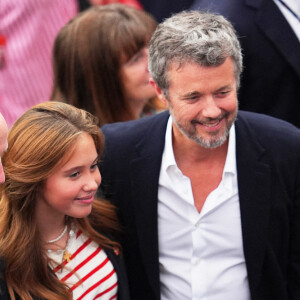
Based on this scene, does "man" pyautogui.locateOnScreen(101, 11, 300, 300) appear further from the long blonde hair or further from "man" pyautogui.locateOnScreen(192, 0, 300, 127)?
"man" pyautogui.locateOnScreen(192, 0, 300, 127)

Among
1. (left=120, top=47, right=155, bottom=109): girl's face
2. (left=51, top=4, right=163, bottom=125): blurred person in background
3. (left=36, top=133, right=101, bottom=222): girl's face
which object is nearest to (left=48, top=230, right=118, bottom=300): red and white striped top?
(left=36, top=133, right=101, bottom=222): girl's face

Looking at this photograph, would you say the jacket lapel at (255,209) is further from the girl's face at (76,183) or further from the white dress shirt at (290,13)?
the white dress shirt at (290,13)

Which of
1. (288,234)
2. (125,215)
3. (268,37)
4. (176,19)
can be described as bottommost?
(288,234)

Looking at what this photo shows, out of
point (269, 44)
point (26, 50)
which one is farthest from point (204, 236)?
point (26, 50)

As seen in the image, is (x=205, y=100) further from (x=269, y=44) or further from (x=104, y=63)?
(x=104, y=63)

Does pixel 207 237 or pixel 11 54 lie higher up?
pixel 11 54

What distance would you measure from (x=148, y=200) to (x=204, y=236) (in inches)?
10.2

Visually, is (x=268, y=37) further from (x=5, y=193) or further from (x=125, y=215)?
(x=5, y=193)

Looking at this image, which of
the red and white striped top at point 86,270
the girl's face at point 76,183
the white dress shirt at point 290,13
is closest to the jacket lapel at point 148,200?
the red and white striped top at point 86,270

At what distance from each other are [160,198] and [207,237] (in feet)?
0.79

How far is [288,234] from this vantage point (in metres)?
3.06

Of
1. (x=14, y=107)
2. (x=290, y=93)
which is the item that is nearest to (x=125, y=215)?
(x=290, y=93)

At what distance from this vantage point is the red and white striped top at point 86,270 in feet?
9.56

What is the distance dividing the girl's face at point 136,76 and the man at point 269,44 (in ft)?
1.32
